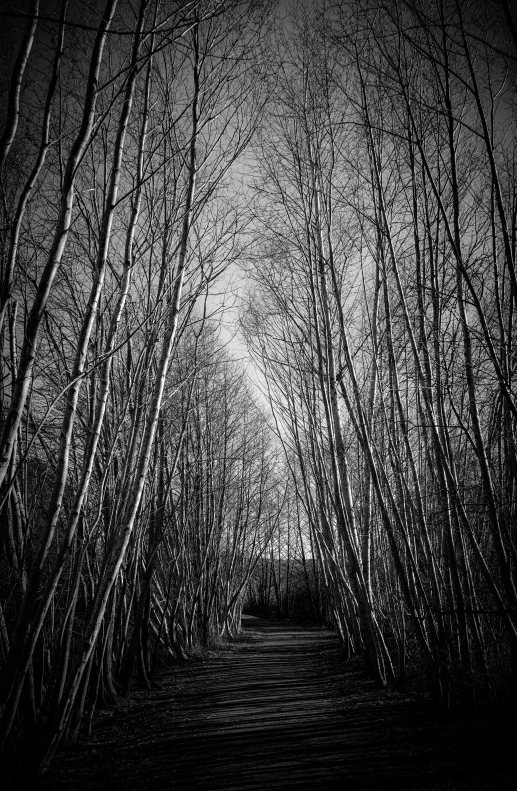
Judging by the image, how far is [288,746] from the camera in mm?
3088

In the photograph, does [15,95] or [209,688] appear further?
[209,688]

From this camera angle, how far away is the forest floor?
8.27 ft

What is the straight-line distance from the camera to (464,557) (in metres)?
3.71

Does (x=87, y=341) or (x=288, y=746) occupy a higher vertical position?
(x=87, y=341)

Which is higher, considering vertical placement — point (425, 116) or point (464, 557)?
point (425, 116)

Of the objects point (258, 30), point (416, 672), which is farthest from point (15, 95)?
point (416, 672)

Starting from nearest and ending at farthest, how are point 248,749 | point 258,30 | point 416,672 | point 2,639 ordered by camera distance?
point 2,639, point 248,749, point 258,30, point 416,672

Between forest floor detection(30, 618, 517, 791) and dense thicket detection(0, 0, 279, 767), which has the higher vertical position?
dense thicket detection(0, 0, 279, 767)

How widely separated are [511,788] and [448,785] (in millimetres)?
333

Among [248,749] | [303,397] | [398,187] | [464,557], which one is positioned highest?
[398,187]

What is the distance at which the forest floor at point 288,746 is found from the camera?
252 cm

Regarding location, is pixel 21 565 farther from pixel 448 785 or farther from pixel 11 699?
pixel 448 785

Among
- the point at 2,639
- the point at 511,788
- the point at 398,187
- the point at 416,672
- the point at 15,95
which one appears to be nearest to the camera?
the point at 15,95

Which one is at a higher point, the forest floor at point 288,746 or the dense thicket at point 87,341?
the dense thicket at point 87,341
